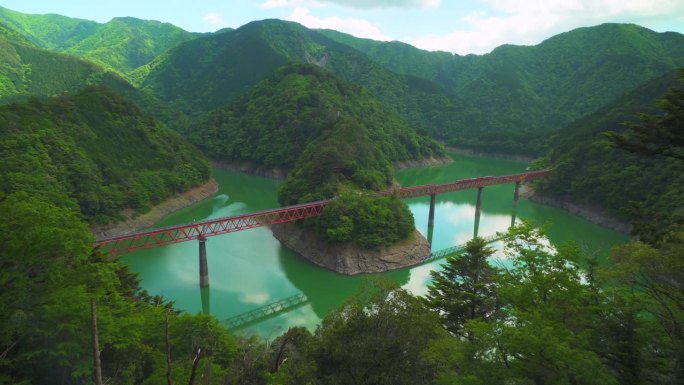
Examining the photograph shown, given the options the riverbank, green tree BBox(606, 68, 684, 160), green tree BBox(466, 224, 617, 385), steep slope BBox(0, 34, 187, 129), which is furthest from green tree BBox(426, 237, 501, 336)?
steep slope BBox(0, 34, 187, 129)

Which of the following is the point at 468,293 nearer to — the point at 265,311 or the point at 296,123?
the point at 265,311

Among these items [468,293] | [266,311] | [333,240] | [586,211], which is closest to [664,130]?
[468,293]

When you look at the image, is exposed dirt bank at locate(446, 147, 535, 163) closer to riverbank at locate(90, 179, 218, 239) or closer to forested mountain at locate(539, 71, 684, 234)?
forested mountain at locate(539, 71, 684, 234)

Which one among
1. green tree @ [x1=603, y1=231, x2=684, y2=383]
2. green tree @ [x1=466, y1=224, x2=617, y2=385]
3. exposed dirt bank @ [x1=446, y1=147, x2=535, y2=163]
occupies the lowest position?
exposed dirt bank @ [x1=446, y1=147, x2=535, y2=163]

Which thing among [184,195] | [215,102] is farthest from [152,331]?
[215,102]

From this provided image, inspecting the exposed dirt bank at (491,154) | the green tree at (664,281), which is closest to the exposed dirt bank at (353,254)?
the green tree at (664,281)

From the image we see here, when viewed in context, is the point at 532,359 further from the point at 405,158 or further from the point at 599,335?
the point at 405,158
